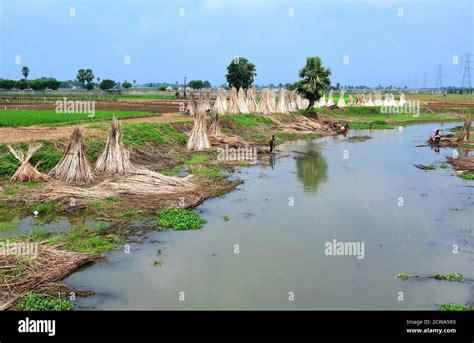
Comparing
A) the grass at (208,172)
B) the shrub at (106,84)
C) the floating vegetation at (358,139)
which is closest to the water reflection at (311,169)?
the grass at (208,172)

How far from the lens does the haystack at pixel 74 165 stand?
15992 millimetres

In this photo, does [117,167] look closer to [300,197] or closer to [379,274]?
[300,197]

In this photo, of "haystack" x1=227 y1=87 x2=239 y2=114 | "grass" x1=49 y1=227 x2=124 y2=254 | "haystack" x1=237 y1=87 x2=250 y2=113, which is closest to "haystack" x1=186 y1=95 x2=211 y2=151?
"haystack" x1=227 y1=87 x2=239 y2=114

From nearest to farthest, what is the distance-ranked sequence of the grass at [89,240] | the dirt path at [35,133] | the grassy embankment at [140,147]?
the grass at [89,240] < the grassy embankment at [140,147] < the dirt path at [35,133]

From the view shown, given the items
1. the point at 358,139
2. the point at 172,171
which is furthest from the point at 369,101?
the point at 172,171

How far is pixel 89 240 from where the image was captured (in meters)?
11.2

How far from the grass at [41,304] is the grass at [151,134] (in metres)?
13.9

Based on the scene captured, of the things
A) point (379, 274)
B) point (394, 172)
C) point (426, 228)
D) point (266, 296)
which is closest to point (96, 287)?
point (266, 296)

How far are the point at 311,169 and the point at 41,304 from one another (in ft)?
52.6

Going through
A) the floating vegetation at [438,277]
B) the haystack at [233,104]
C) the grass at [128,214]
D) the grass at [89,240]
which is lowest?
the floating vegetation at [438,277]

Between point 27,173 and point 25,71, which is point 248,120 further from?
point 25,71

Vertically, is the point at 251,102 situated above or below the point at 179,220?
above

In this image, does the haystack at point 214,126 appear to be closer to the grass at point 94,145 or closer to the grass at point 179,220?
the grass at point 94,145
